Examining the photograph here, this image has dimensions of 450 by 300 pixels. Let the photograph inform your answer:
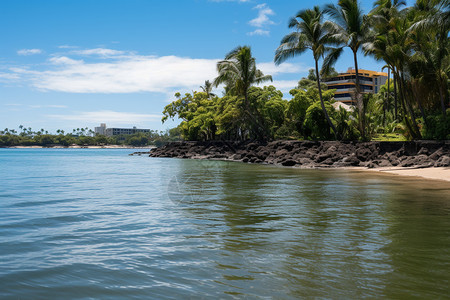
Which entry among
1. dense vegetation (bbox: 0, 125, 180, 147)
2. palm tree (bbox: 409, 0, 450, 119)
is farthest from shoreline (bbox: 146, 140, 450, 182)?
dense vegetation (bbox: 0, 125, 180, 147)

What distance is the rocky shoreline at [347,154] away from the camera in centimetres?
2284

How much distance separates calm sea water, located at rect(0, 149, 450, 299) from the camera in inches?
166

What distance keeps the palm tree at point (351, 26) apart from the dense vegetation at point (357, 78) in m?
0.07

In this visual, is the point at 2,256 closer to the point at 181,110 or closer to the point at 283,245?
the point at 283,245

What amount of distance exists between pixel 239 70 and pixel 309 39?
10.3 meters

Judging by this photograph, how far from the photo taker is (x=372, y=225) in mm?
7465

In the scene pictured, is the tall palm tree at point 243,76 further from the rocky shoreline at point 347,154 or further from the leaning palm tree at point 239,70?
the rocky shoreline at point 347,154

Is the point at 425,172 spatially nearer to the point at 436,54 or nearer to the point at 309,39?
the point at 436,54

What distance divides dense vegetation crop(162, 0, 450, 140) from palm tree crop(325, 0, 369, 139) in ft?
0.23

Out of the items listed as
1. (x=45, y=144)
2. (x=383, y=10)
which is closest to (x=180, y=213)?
(x=383, y=10)

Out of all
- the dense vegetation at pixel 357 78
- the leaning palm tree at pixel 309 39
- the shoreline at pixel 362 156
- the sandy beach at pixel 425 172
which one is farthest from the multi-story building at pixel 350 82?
the sandy beach at pixel 425 172

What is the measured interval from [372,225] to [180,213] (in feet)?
13.5

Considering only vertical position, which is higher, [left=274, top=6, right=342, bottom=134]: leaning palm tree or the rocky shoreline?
[left=274, top=6, right=342, bottom=134]: leaning palm tree

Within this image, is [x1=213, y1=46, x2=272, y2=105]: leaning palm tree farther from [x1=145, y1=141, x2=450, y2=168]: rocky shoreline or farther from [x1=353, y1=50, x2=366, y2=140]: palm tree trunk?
[x1=353, y1=50, x2=366, y2=140]: palm tree trunk
